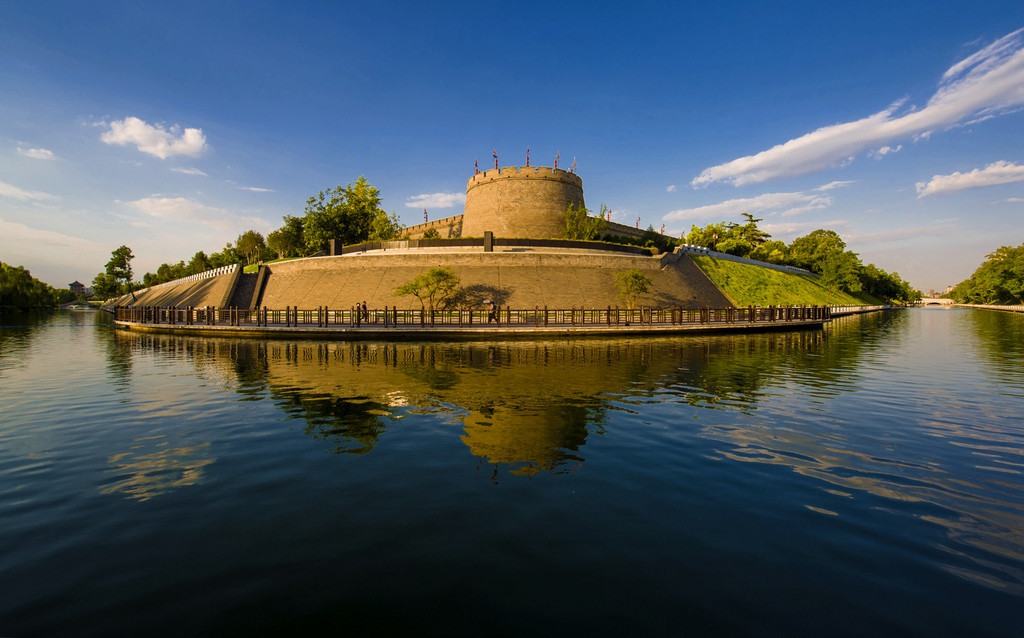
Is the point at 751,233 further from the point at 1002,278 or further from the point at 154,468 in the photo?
the point at 154,468

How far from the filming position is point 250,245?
78000 mm

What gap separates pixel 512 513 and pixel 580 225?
45982 mm

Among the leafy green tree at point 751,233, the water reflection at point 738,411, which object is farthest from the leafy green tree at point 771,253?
the water reflection at point 738,411

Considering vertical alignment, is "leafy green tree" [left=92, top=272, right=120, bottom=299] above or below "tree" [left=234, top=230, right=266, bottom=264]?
below

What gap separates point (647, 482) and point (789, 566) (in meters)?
2.03

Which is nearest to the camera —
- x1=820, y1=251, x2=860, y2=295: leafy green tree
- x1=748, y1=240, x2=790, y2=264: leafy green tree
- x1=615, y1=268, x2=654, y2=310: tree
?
x1=615, y1=268, x2=654, y2=310: tree

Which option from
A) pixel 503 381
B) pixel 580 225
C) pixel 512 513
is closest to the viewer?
pixel 512 513

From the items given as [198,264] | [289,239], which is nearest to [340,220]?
[289,239]

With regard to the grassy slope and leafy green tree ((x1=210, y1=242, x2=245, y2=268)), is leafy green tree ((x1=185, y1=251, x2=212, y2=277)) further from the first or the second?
the grassy slope

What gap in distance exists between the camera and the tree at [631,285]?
117 feet

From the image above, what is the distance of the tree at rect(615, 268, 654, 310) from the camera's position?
35.7m

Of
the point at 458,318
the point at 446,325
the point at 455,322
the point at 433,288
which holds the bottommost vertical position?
the point at 446,325

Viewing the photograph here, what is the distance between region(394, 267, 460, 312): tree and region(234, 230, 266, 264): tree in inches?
2145

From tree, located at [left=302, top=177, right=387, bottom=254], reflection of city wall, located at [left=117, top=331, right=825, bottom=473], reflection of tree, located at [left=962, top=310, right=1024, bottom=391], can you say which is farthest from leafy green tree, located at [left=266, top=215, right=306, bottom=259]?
reflection of tree, located at [left=962, top=310, right=1024, bottom=391]
